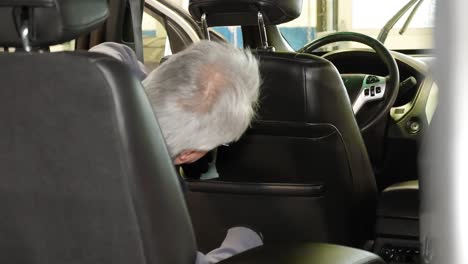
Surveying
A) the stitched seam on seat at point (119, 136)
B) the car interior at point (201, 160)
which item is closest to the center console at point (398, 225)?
the car interior at point (201, 160)

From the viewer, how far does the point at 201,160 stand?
6.64 feet

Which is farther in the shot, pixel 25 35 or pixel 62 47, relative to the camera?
pixel 62 47

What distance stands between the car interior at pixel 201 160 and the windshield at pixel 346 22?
Result: 9 centimetres

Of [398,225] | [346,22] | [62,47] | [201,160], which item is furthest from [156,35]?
[201,160]

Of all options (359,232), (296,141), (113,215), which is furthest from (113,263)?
(359,232)

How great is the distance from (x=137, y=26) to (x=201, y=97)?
1.34m

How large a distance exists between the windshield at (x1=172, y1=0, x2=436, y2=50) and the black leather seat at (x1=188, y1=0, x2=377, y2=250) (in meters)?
1.06

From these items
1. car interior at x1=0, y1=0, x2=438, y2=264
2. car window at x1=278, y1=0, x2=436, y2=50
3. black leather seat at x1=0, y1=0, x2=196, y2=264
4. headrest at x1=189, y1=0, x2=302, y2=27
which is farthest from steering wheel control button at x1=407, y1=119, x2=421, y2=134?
black leather seat at x1=0, y1=0, x2=196, y2=264

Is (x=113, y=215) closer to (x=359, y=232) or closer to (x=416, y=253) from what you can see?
(x=359, y=232)

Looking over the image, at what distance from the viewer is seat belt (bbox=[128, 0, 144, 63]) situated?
2639 mm

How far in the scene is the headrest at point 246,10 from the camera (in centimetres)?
239

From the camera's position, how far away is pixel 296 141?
7.42 ft

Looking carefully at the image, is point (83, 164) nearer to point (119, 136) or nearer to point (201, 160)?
point (119, 136)

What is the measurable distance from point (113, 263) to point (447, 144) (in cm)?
73
